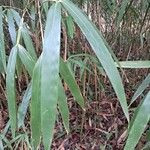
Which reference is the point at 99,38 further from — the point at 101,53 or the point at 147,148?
the point at 147,148

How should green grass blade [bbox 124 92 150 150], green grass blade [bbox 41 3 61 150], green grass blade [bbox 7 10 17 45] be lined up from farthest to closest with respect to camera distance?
green grass blade [bbox 7 10 17 45], green grass blade [bbox 124 92 150 150], green grass blade [bbox 41 3 61 150]

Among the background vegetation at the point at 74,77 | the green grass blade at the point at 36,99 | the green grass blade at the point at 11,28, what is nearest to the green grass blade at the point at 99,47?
the background vegetation at the point at 74,77

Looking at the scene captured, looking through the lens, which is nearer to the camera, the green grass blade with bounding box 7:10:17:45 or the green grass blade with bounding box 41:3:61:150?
the green grass blade with bounding box 41:3:61:150

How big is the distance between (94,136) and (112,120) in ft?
0.44

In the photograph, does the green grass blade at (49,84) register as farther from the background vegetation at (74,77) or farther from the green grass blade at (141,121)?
the green grass blade at (141,121)

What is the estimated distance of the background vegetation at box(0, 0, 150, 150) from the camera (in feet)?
2.45

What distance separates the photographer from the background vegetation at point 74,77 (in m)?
0.75

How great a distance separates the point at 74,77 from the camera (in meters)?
1.14

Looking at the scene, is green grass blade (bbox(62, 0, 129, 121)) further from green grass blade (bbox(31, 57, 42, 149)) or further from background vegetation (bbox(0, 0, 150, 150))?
green grass blade (bbox(31, 57, 42, 149))

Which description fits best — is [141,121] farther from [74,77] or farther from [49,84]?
[74,77]

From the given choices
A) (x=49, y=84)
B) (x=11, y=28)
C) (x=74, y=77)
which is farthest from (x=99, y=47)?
(x=11, y=28)

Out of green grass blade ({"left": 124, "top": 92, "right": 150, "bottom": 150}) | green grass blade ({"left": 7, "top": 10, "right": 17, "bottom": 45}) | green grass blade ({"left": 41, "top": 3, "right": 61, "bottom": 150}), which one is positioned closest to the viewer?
green grass blade ({"left": 41, "top": 3, "right": 61, "bottom": 150})

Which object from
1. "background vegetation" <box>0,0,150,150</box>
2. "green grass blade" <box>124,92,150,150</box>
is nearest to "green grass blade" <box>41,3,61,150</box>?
"background vegetation" <box>0,0,150,150</box>

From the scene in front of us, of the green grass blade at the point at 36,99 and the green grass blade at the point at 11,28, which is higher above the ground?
the green grass blade at the point at 11,28
